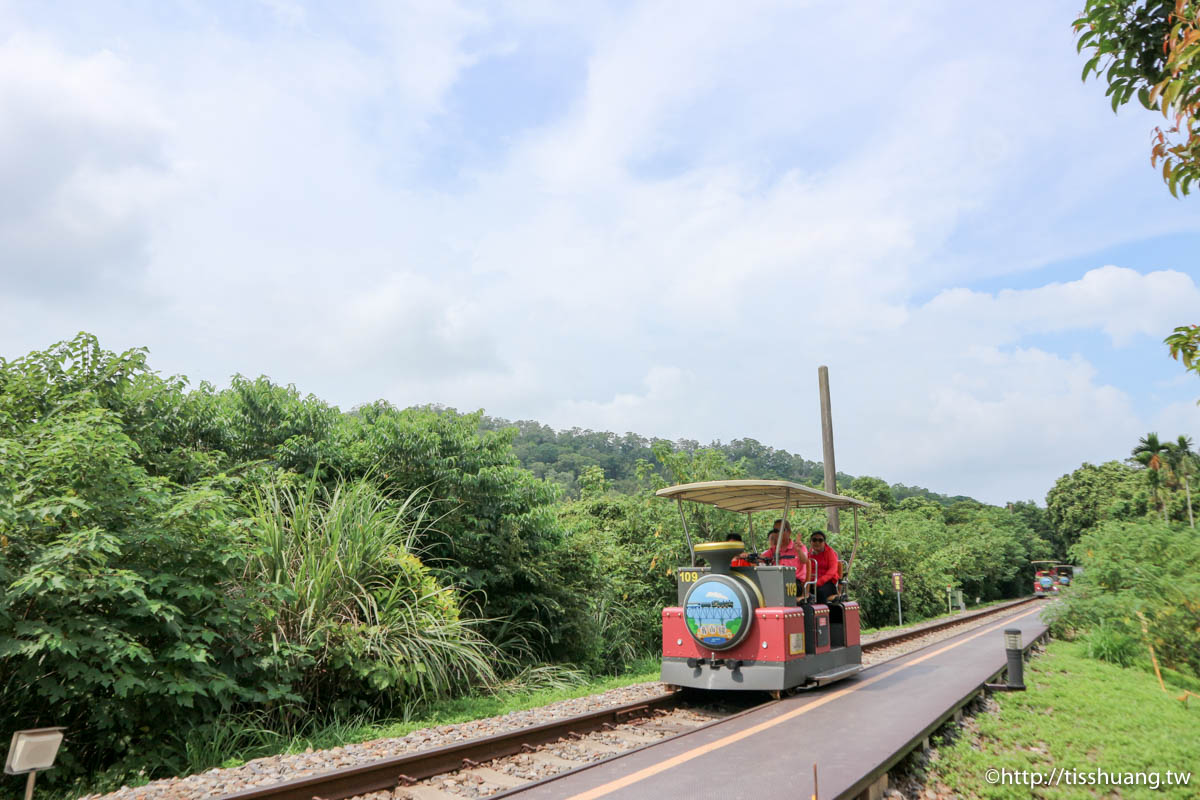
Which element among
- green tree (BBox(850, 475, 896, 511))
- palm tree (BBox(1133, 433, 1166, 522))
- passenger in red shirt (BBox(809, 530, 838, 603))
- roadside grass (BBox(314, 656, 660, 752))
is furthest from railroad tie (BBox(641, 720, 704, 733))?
green tree (BBox(850, 475, 896, 511))

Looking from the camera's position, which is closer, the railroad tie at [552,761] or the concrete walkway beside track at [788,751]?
the concrete walkway beside track at [788,751]

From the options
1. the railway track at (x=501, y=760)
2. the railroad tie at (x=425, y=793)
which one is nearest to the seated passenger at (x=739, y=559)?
the railway track at (x=501, y=760)

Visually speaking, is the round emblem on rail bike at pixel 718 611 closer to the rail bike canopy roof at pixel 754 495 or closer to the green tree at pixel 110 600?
the rail bike canopy roof at pixel 754 495

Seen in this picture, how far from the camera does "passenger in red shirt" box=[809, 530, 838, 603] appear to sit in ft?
34.3

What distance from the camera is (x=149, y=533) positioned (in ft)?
22.5

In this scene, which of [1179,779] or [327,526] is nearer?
[1179,779]

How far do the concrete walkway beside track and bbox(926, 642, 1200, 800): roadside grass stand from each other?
409 millimetres

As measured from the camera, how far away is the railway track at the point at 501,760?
17.2ft

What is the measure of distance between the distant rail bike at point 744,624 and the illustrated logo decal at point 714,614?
0.01 metres

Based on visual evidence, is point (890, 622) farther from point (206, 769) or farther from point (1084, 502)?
point (1084, 502)

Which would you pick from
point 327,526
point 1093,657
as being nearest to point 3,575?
point 327,526

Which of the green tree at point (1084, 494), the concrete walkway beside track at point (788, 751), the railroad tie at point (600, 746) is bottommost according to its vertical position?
the railroad tie at point (600, 746)

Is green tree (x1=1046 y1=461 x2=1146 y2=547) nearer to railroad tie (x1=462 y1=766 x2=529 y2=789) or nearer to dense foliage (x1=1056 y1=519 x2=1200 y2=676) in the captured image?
dense foliage (x1=1056 y1=519 x2=1200 y2=676)

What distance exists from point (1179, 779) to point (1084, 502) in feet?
218
